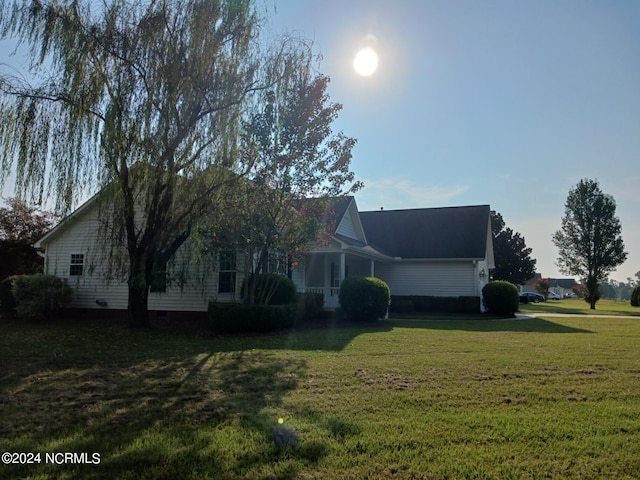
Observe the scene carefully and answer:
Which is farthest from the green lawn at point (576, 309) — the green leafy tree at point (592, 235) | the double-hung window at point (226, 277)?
the double-hung window at point (226, 277)

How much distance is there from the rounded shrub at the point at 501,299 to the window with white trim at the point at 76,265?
17.9 meters

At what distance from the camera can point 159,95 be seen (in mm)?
10945

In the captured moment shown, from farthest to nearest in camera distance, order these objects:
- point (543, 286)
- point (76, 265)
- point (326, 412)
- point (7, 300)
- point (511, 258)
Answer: point (543, 286) < point (511, 258) < point (76, 265) < point (7, 300) < point (326, 412)

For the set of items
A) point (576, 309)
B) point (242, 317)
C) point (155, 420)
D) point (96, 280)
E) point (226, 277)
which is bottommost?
point (576, 309)

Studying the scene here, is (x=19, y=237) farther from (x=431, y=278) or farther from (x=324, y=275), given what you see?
(x=431, y=278)

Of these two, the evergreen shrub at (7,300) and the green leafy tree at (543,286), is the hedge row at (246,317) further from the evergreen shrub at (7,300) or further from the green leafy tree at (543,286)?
the green leafy tree at (543,286)

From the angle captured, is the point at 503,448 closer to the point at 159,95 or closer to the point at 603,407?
the point at 603,407

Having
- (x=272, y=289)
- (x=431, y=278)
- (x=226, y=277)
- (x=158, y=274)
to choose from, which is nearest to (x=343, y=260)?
(x=272, y=289)

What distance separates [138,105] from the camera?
10984mm

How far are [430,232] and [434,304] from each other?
4.36 m

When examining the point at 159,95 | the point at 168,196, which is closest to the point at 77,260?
the point at 168,196

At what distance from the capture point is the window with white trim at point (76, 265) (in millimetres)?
18594

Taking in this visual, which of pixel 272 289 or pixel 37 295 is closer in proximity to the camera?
pixel 272 289

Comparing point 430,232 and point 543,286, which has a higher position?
point 430,232
